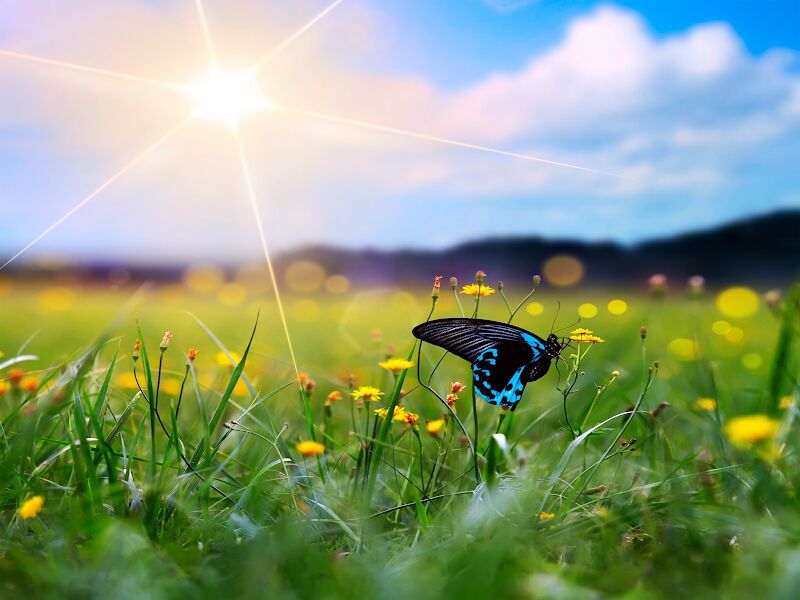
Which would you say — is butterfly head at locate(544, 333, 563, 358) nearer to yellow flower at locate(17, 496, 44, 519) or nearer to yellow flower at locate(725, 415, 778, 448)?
yellow flower at locate(725, 415, 778, 448)

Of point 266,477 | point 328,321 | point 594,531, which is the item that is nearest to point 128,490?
point 266,477

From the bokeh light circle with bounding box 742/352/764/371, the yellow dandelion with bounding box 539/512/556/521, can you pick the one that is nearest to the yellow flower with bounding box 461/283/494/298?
the yellow dandelion with bounding box 539/512/556/521

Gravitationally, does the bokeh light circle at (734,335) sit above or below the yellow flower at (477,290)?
below

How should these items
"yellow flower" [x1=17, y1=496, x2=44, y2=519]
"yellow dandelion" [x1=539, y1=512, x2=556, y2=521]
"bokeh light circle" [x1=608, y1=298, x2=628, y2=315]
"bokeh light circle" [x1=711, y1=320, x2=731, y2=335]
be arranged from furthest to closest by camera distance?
"bokeh light circle" [x1=711, y1=320, x2=731, y2=335], "bokeh light circle" [x1=608, y1=298, x2=628, y2=315], "yellow dandelion" [x1=539, y1=512, x2=556, y2=521], "yellow flower" [x1=17, y1=496, x2=44, y2=519]

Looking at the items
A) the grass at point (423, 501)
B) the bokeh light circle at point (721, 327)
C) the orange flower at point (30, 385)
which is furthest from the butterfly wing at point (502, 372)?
the bokeh light circle at point (721, 327)

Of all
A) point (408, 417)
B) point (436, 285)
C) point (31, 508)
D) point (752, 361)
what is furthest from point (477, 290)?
point (752, 361)

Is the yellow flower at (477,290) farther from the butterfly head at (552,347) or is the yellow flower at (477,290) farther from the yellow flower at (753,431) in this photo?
the yellow flower at (753,431)
